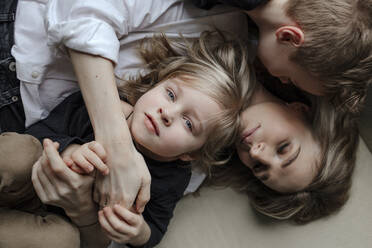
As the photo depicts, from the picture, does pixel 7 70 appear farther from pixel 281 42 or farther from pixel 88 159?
pixel 281 42

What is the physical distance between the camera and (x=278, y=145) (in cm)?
109

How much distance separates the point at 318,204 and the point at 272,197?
0.12m

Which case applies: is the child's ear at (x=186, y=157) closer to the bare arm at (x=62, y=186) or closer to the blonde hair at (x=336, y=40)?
the bare arm at (x=62, y=186)

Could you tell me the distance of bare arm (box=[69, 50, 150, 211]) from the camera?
95 cm

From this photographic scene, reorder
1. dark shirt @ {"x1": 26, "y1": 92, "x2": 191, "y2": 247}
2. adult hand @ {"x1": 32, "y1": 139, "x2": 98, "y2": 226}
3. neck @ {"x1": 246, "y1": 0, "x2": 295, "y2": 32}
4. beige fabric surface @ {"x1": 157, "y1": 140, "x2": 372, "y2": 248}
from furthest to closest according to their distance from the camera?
beige fabric surface @ {"x1": 157, "y1": 140, "x2": 372, "y2": 248}, dark shirt @ {"x1": 26, "y1": 92, "x2": 191, "y2": 247}, neck @ {"x1": 246, "y1": 0, "x2": 295, "y2": 32}, adult hand @ {"x1": 32, "y1": 139, "x2": 98, "y2": 226}

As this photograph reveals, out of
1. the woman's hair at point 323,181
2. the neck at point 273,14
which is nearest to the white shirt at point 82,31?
the neck at point 273,14

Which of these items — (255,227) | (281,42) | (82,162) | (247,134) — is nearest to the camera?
(82,162)

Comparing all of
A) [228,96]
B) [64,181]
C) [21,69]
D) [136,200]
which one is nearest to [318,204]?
[228,96]

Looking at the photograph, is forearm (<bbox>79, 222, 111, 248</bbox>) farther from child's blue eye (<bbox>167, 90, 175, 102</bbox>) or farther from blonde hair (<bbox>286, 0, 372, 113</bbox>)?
blonde hair (<bbox>286, 0, 372, 113</bbox>)

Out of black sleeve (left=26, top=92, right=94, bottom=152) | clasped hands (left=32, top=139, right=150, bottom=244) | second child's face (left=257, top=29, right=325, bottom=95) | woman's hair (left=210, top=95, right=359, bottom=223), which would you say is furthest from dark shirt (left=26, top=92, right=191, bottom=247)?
second child's face (left=257, top=29, right=325, bottom=95)

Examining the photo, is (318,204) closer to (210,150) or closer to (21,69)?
(210,150)

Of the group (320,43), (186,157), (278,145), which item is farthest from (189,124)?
(320,43)

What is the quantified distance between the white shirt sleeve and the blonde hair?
1.24 ft

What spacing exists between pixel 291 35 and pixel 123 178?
0.46m
